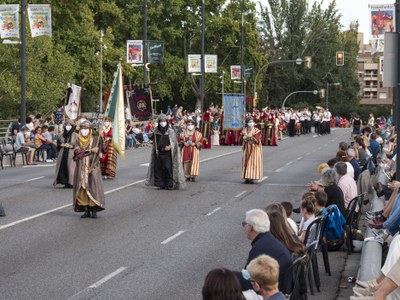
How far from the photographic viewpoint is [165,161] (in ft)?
78.1

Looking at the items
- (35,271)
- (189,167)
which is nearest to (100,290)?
(35,271)

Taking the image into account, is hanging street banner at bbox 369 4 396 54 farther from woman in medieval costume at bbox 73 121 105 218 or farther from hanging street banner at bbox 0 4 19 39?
woman in medieval costume at bbox 73 121 105 218

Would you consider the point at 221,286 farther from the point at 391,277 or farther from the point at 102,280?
the point at 102,280

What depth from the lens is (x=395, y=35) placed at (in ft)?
49.3

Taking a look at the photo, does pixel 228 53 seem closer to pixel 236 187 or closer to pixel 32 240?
pixel 236 187

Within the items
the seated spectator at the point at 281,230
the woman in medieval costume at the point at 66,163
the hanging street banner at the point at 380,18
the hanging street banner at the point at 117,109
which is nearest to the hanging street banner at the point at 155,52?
the hanging street banner at the point at 380,18

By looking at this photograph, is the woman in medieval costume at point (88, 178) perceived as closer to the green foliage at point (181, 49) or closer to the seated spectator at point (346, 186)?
the seated spectator at point (346, 186)

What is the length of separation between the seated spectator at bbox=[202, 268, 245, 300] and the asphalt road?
512cm

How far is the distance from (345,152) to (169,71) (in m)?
62.2

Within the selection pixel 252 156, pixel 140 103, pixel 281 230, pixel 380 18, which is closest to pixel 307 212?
pixel 281 230

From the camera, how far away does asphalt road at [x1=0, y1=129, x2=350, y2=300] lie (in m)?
11.8

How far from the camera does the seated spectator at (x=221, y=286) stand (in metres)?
5.98

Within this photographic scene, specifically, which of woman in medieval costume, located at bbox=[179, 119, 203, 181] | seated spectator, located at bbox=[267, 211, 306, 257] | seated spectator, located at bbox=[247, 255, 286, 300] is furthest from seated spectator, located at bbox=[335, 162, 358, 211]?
woman in medieval costume, located at bbox=[179, 119, 203, 181]

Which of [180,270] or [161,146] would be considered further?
[161,146]
